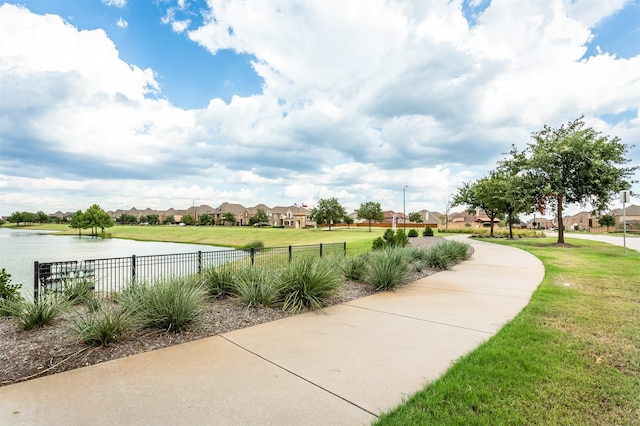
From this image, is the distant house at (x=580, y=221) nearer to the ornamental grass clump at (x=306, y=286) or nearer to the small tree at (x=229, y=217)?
the small tree at (x=229, y=217)

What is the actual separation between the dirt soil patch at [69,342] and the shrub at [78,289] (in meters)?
0.86

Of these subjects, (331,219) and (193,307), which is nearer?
(193,307)

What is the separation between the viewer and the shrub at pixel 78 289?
600cm

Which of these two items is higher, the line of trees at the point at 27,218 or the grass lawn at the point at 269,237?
the line of trees at the point at 27,218

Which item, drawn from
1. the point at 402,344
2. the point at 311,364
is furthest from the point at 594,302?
the point at 311,364

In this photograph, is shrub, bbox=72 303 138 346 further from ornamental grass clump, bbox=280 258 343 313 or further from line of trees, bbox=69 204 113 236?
line of trees, bbox=69 204 113 236

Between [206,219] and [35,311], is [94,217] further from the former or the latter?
[35,311]

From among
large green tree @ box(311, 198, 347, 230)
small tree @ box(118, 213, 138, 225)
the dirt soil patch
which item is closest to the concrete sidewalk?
the dirt soil patch

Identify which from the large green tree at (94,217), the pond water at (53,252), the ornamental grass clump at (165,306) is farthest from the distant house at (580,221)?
the large green tree at (94,217)

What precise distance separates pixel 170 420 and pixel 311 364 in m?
1.56

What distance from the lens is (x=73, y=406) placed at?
2.85 metres

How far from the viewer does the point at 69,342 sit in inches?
163

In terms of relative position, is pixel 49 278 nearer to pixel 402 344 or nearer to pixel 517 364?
pixel 402 344

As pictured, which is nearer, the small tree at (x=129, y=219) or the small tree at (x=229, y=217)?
the small tree at (x=229, y=217)
